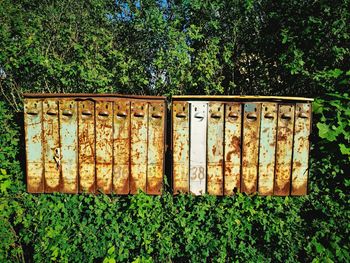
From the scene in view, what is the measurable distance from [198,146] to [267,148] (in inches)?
37.9

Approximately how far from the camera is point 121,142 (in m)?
3.51

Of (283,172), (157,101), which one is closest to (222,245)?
(283,172)

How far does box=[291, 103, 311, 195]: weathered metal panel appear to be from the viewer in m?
3.52

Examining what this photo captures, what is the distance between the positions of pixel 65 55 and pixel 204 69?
361 cm

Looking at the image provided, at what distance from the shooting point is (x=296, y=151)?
3.55m

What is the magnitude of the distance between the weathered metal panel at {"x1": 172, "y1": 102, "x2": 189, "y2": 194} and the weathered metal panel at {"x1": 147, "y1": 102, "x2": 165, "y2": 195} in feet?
0.59

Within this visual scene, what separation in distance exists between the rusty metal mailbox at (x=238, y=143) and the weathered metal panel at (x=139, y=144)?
0.40m

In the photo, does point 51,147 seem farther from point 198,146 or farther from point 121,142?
point 198,146

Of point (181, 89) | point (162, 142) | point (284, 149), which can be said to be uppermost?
point (181, 89)

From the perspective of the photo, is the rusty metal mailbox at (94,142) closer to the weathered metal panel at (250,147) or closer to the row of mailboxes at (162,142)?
the row of mailboxes at (162,142)

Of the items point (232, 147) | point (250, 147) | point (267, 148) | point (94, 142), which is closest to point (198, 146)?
point (232, 147)

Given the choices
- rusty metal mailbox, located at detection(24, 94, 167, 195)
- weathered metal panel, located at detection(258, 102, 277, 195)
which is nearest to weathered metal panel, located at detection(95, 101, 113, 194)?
rusty metal mailbox, located at detection(24, 94, 167, 195)

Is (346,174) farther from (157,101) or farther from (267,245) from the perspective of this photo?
(157,101)

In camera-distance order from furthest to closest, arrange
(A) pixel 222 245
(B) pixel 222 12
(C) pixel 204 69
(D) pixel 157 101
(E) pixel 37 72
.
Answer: (B) pixel 222 12
(C) pixel 204 69
(E) pixel 37 72
(D) pixel 157 101
(A) pixel 222 245
